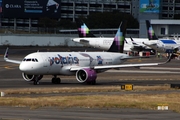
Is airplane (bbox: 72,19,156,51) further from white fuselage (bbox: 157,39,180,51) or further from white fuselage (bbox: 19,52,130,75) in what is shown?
white fuselage (bbox: 19,52,130,75)

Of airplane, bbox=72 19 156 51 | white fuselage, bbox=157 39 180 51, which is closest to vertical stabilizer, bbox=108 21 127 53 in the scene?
airplane, bbox=72 19 156 51

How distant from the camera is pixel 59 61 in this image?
57719 mm

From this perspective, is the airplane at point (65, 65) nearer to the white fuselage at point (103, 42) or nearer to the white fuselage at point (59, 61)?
the white fuselage at point (59, 61)

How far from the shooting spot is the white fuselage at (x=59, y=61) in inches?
2194

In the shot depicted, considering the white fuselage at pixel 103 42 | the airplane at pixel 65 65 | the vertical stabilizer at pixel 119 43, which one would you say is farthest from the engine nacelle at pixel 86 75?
the white fuselage at pixel 103 42

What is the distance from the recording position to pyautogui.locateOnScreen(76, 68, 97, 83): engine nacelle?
184ft

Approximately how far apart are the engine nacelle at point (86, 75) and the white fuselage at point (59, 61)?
4.79 feet

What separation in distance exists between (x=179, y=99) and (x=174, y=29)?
151102mm

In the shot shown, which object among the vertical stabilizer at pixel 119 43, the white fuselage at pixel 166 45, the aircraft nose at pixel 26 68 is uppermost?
the vertical stabilizer at pixel 119 43

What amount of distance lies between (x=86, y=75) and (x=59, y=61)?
328 cm

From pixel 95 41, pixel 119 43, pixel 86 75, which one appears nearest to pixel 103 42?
pixel 95 41

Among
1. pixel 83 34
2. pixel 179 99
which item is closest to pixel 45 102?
pixel 179 99

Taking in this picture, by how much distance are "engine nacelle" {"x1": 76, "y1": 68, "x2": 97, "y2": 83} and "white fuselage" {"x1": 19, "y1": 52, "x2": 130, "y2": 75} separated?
1.46 m

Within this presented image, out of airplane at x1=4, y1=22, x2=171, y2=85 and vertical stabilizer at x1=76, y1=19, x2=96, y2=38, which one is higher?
vertical stabilizer at x1=76, y1=19, x2=96, y2=38
